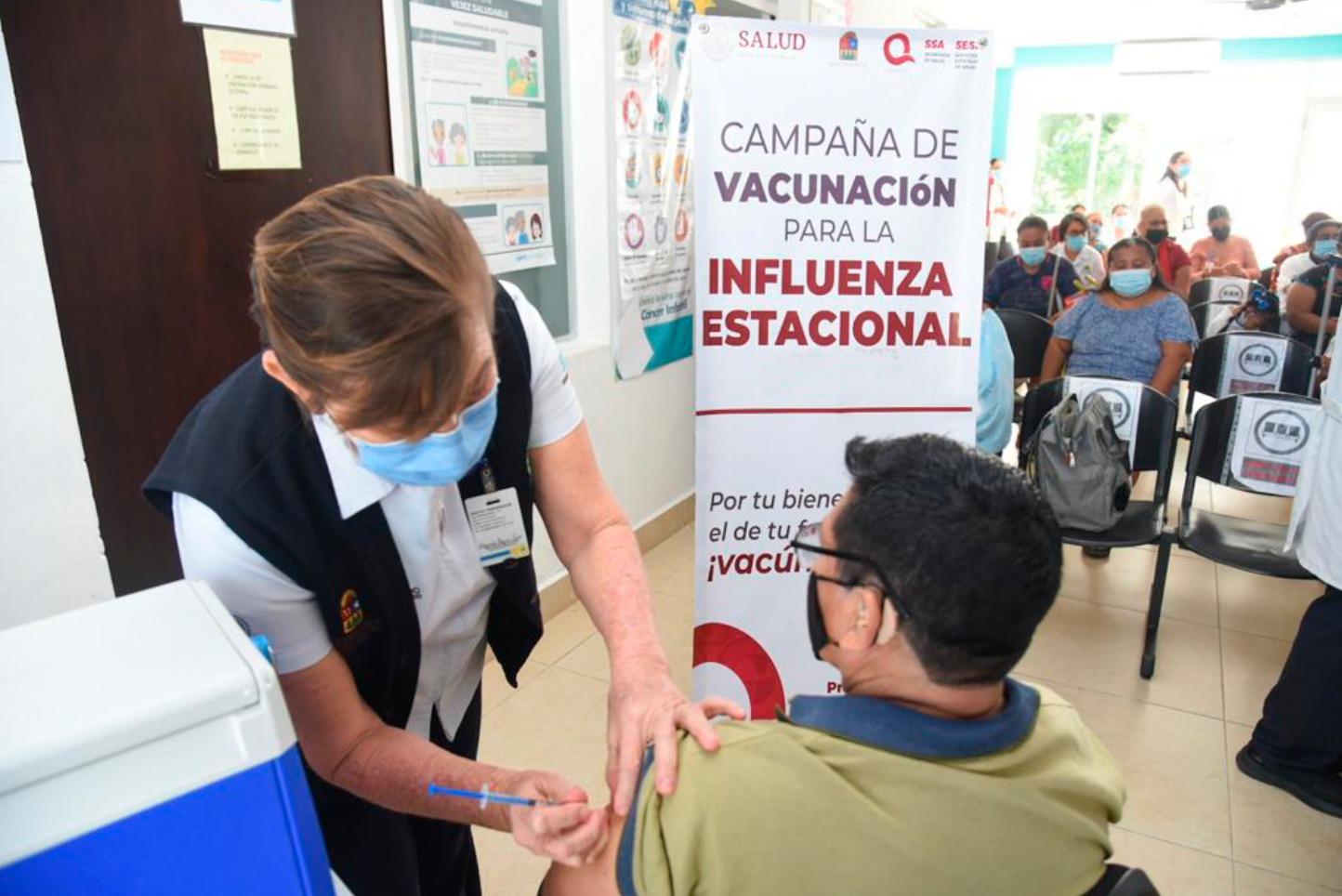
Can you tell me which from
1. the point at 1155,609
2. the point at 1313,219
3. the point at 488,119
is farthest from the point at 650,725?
the point at 1313,219

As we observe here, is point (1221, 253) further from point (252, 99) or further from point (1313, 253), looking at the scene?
point (252, 99)

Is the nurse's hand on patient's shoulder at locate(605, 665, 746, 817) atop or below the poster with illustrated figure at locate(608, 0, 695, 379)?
below

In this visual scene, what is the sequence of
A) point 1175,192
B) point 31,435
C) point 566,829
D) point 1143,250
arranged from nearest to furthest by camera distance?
point 566,829 → point 31,435 → point 1143,250 → point 1175,192

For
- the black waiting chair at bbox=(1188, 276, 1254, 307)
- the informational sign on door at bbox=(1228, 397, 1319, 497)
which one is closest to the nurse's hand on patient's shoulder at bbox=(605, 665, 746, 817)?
the informational sign on door at bbox=(1228, 397, 1319, 497)

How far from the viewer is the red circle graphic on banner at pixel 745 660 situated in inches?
90.0

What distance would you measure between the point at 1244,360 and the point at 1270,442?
4.16 feet

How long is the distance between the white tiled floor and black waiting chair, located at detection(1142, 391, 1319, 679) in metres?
0.19

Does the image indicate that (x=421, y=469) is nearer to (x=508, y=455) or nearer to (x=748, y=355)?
(x=508, y=455)

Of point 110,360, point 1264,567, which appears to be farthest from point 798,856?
point 1264,567

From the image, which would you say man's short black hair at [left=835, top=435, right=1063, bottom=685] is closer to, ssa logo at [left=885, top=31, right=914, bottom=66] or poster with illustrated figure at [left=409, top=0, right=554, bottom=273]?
ssa logo at [left=885, top=31, right=914, bottom=66]

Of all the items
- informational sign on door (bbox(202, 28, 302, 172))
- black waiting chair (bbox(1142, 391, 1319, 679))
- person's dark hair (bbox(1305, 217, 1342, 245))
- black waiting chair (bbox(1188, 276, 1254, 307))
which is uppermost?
informational sign on door (bbox(202, 28, 302, 172))

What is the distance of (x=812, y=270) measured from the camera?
6.97 feet

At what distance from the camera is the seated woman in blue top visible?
369cm

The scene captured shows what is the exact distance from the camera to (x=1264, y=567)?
267 centimetres
